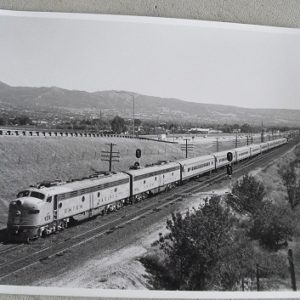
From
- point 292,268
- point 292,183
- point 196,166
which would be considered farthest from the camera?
point 196,166

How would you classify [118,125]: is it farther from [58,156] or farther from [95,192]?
[95,192]

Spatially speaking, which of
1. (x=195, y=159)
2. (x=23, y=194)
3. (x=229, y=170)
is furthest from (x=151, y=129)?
(x=195, y=159)

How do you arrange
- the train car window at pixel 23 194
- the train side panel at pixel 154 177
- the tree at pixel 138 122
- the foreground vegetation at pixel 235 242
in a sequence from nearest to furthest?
the foreground vegetation at pixel 235 242 < the tree at pixel 138 122 < the train car window at pixel 23 194 < the train side panel at pixel 154 177

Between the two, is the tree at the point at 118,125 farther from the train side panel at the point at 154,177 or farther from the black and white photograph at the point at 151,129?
the train side panel at the point at 154,177

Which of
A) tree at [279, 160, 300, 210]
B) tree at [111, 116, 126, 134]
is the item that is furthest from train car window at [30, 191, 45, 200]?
tree at [279, 160, 300, 210]

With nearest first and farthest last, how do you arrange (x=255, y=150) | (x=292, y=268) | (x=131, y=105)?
(x=292, y=268) < (x=131, y=105) < (x=255, y=150)

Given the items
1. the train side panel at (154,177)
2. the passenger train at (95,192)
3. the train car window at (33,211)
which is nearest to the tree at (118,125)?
the passenger train at (95,192)

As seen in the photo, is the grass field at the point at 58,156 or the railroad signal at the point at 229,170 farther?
the railroad signal at the point at 229,170
